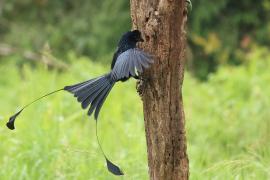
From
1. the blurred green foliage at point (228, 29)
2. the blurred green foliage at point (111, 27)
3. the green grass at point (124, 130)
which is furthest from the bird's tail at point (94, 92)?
the blurred green foliage at point (228, 29)

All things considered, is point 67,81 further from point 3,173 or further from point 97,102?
point 97,102

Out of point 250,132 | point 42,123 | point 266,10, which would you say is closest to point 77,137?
point 42,123

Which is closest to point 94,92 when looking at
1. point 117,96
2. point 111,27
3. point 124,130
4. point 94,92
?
point 94,92

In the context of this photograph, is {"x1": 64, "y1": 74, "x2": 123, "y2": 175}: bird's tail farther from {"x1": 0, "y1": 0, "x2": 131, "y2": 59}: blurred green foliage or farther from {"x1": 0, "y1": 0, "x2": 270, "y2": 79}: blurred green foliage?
{"x1": 0, "y1": 0, "x2": 131, "y2": 59}: blurred green foliage

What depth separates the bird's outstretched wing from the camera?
1.93 meters

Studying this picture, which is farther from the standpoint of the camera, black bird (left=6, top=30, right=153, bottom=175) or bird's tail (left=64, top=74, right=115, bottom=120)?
bird's tail (left=64, top=74, right=115, bottom=120)

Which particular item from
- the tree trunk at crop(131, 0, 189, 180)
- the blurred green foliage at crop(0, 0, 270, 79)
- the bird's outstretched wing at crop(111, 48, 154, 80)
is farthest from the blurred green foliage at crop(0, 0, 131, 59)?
the bird's outstretched wing at crop(111, 48, 154, 80)

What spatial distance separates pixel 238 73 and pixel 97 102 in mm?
3766

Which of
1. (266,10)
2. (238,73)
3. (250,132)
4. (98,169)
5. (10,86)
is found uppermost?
(266,10)

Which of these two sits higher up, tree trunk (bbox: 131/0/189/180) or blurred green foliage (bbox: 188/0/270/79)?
blurred green foliage (bbox: 188/0/270/79)

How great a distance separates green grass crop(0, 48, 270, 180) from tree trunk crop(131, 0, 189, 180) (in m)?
0.60

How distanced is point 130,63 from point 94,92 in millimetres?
196

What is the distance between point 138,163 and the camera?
3.21m

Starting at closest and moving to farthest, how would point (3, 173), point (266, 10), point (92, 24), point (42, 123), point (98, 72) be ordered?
1. point (3, 173)
2. point (42, 123)
3. point (98, 72)
4. point (266, 10)
5. point (92, 24)
